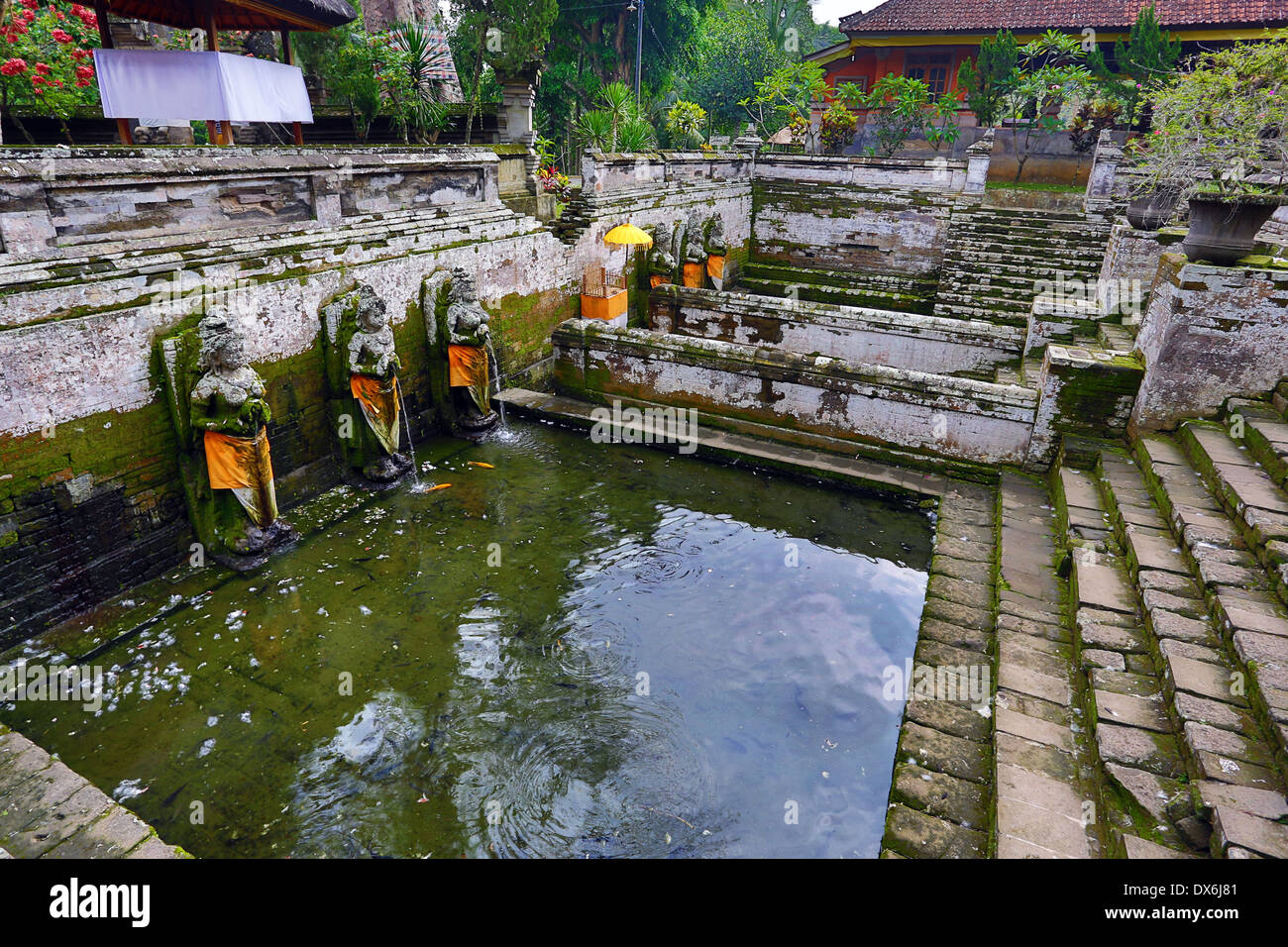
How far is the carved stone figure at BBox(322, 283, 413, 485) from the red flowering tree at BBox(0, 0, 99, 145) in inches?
220

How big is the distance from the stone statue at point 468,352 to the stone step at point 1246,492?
22.3 feet

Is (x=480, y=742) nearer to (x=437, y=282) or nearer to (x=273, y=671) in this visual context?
(x=273, y=671)

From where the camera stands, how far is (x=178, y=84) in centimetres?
732

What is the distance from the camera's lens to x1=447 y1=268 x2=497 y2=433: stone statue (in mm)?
7695

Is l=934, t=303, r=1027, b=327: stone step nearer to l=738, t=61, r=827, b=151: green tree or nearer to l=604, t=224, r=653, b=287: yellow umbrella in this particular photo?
l=604, t=224, r=653, b=287: yellow umbrella

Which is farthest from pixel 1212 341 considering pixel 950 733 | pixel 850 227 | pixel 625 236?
pixel 850 227

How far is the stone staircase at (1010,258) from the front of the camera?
40.7 feet

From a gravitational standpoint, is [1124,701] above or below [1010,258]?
below

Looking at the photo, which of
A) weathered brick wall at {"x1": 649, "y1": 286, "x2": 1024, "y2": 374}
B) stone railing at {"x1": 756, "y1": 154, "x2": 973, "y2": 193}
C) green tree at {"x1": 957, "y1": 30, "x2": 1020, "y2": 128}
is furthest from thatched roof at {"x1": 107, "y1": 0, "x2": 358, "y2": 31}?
green tree at {"x1": 957, "y1": 30, "x2": 1020, "y2": 128}

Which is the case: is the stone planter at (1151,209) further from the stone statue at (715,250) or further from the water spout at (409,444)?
the water spout at (409,444)

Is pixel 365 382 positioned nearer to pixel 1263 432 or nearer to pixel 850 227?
pixel 1263 432

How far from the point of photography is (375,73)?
432 inches

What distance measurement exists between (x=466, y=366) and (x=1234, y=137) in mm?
7892

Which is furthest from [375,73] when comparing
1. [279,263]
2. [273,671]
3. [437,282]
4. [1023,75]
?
[1023,75]
